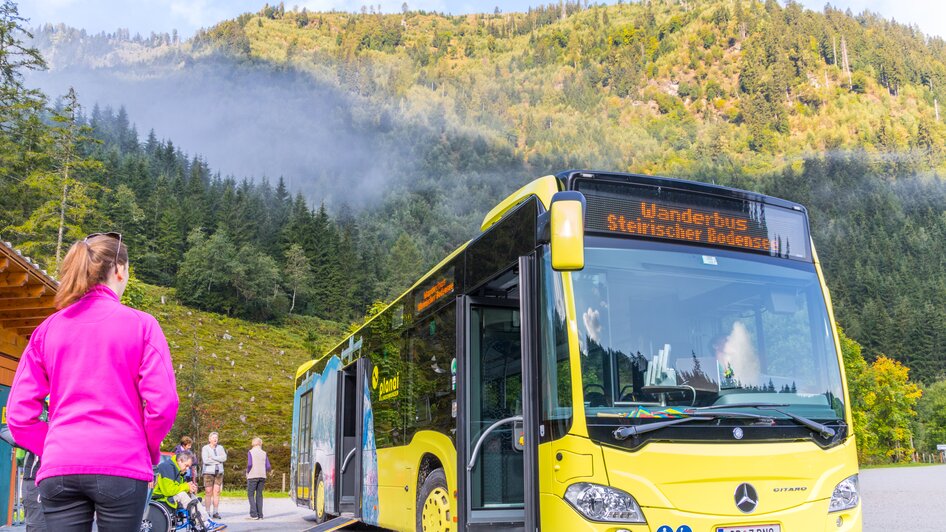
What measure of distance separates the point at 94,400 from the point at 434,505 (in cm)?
512

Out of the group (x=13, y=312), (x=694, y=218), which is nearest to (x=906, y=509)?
(x=694, y=218)

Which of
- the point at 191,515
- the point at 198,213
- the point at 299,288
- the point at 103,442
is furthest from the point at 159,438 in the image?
the point at 198,213

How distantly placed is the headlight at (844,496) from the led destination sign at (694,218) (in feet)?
5.46

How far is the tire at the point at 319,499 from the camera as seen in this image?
43.1ft

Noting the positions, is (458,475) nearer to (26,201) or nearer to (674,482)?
(674,482)

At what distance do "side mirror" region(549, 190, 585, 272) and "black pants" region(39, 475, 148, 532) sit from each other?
9.66 ft

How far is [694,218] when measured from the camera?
6.00 m

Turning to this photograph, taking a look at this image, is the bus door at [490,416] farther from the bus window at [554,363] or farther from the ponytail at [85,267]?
the ponytail at [85,267]

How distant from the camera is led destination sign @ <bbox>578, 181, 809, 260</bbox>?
5805 mm

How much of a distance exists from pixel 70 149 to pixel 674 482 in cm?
4864

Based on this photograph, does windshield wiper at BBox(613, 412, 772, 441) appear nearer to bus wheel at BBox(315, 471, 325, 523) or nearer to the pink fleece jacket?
the pink fleece jacket

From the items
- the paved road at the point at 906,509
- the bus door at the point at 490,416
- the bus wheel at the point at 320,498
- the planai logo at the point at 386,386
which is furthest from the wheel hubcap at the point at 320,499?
the paved road at the point at 906,509

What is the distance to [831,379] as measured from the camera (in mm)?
5793

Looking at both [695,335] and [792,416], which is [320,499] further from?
[792,416]
